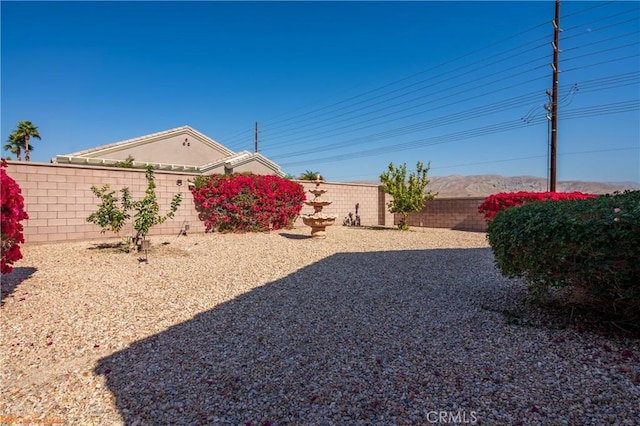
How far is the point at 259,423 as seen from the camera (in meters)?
2.03

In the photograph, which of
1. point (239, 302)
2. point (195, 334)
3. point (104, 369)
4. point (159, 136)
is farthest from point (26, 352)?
point (159, 136)

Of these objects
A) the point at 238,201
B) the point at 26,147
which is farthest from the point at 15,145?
the point at 238,201

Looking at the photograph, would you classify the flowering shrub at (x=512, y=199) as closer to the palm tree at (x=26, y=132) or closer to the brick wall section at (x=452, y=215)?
the brick wall section at (x=452, y=215)

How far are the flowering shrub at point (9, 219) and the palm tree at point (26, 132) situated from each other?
27.6m

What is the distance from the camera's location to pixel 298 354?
9.38ft

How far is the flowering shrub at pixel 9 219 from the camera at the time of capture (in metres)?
3.80

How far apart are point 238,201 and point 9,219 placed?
738 cm

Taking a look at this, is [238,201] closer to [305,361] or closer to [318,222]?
[318,222]

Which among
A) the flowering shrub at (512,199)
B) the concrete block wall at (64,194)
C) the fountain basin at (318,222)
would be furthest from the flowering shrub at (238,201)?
the flowering shrub at (512,199)

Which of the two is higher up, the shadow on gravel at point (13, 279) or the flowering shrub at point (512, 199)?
the flowering shrub at point (512, 199)

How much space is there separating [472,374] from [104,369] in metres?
2.92

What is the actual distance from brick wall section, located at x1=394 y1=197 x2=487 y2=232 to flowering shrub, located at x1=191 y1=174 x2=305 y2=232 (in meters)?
7.68

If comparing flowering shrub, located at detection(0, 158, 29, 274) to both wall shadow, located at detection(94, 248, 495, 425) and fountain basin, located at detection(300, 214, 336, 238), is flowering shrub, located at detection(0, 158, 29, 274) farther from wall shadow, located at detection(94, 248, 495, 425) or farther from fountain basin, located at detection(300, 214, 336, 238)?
fountain basin, located at detection(300, 214, 336, 238)

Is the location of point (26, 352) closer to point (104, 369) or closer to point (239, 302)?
point (104, 369)
